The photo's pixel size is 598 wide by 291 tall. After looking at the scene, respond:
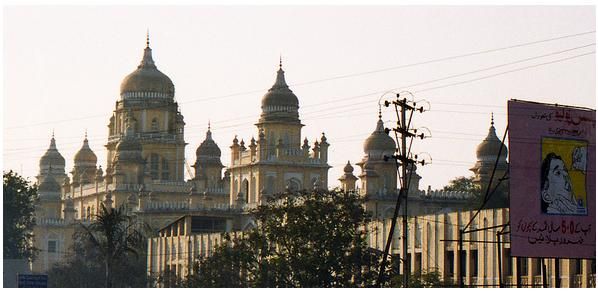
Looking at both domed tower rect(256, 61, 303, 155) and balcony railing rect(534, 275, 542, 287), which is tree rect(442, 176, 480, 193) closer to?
domed tower rect(256, 61, 303, 155)

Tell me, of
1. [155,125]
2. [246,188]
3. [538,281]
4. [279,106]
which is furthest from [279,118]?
[538,281]

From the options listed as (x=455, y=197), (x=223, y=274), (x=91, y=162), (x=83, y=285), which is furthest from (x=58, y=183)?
(x=223, y=274)

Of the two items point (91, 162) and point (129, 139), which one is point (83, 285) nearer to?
point (129, 139)

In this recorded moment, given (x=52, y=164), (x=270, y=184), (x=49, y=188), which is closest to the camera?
(x=270, y=184)

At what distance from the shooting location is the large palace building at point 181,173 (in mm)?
130375

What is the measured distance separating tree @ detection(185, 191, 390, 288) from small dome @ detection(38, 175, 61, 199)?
3606 inches

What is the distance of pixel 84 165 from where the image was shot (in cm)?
16775

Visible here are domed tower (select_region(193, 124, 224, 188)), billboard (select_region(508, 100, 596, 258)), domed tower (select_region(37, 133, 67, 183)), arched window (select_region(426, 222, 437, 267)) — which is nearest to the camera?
billboard (select_region(508, 100, 596, 258))

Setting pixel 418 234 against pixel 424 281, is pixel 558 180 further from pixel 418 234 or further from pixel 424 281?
pixel 418 234

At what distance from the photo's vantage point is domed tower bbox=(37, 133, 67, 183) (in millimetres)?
173938

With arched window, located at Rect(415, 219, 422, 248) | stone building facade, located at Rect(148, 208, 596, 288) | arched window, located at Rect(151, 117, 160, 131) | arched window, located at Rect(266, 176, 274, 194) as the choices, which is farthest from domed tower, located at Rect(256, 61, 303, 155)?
arched window, located at Rect(415, 219, 422, 248)

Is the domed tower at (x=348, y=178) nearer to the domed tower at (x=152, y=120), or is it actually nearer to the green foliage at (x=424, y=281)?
the domed tower at (x=152, y=120)

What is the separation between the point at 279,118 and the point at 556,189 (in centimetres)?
7732

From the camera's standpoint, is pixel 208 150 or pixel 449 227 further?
pixel 208 150
